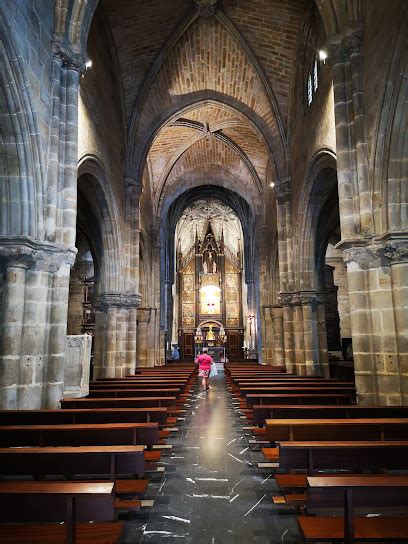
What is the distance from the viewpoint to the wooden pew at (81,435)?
495 centimetres

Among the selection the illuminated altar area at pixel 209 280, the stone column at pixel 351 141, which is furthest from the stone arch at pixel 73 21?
the illuminated altar area at pixel 209 280

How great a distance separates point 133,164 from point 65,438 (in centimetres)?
1400

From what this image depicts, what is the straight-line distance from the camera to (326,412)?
21.3 ft

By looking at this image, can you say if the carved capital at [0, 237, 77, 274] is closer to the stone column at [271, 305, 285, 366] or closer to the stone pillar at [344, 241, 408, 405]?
the stone pillar at [344, 241, 408, 405]

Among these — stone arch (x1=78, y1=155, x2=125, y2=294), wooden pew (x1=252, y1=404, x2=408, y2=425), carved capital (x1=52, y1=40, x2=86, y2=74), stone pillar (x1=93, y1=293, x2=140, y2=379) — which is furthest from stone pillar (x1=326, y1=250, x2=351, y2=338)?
carved capital (x1=52, y1=40, x2=86, y2=74)

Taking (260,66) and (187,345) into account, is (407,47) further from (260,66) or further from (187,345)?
(187,345)

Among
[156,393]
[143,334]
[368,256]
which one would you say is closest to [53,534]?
[156,393]

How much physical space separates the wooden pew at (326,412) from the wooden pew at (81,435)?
215 cm

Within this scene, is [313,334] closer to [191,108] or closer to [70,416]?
[70,416]

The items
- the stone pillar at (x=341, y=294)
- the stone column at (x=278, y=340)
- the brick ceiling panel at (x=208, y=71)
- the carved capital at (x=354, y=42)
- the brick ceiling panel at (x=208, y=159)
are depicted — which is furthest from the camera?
the stone pillar at (x=341, y=294)

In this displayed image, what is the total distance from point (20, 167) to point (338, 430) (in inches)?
283

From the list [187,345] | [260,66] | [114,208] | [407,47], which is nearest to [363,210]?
[407,47]

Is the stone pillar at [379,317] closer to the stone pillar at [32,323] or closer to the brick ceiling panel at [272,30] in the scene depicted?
the stone pillar at [32,323]

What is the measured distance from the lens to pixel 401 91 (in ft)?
25.8
